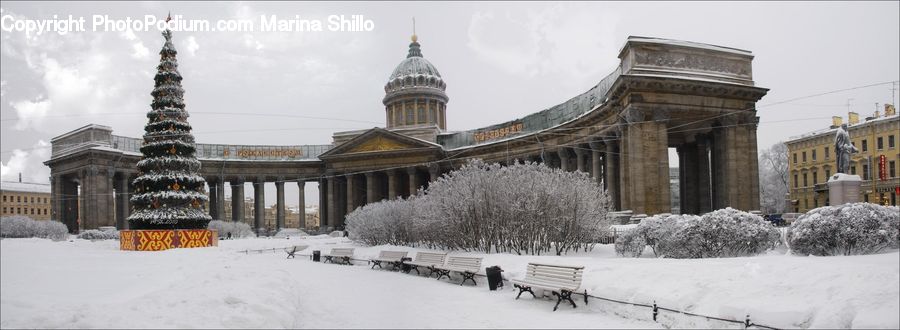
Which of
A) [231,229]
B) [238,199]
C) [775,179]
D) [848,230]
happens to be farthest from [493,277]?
[775,179]

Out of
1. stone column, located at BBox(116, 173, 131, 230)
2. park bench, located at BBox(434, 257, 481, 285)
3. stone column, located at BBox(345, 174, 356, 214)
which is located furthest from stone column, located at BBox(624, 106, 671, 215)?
stone column, located at BBox(116, 173, 131, 230)

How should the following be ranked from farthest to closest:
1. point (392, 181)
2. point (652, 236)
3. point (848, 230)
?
point (392, 181) → point (652, 236) → point (848, 230)

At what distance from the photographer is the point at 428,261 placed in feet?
66.5

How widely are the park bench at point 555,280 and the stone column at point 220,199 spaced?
5723 centimetres

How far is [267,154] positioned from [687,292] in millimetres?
65159

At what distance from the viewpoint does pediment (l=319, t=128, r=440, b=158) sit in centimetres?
6297

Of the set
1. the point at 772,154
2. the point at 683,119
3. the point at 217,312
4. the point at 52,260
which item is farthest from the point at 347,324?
the point at 772,154

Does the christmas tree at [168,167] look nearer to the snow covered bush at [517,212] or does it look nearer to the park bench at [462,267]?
the snow covered bush at [517,212]

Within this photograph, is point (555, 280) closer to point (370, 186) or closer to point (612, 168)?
point (612, 168)

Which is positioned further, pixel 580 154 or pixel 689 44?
pixel 580 154

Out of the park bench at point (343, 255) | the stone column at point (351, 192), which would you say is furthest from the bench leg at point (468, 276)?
the stone column at point (351, 192)

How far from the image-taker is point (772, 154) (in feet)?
275

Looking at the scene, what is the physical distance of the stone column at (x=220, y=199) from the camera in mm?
65438

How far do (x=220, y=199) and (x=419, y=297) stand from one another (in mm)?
56975
